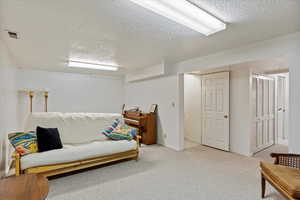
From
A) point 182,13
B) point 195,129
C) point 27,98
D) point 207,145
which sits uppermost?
point 182,13

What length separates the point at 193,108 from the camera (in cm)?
496

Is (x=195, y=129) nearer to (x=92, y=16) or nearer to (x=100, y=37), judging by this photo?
(x=100, y=37)

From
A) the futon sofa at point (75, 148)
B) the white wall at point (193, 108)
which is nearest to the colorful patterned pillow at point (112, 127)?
the futon sofa at point (75, 148)

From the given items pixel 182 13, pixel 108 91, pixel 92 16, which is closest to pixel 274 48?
pixel 182 13

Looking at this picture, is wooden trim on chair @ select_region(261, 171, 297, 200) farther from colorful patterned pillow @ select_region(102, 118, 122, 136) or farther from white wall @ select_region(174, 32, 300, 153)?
colorful patterned pillow @ select_region(102, 118, 122, 136)

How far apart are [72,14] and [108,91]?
444 centimetres

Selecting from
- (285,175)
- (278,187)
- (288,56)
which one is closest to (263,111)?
(288,56)

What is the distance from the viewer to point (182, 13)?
168 cm

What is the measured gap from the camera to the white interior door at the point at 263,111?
384cm

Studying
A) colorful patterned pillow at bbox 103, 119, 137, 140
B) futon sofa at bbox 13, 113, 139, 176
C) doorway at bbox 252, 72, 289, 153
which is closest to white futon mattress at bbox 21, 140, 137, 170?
futon sofa at bbox 13, 113, 139, 176

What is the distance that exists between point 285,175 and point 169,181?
1.49 metres

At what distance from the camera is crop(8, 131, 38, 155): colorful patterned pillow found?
7.45ft

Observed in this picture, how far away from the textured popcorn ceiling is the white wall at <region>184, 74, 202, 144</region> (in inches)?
65.9

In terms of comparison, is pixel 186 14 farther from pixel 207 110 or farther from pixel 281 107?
pixel 281 107
